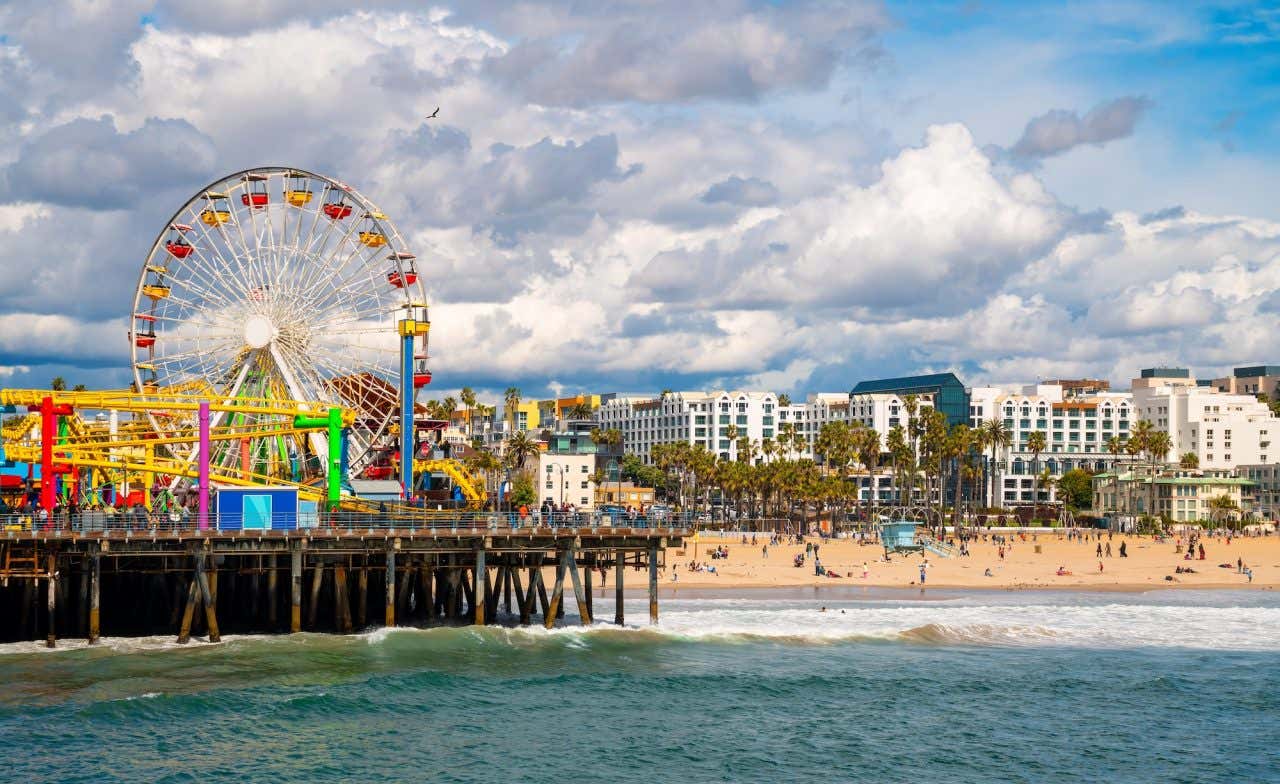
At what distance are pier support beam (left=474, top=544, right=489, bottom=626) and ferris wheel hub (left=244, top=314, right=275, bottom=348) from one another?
22.4 meters

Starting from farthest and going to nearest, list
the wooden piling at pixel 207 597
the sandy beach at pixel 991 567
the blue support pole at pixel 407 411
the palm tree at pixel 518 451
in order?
the palm tree at pixel 518 451
the sandy beach at pixel 991 567
the blue support pole at pixel 407 411
the wooden piling at pixel 207 597

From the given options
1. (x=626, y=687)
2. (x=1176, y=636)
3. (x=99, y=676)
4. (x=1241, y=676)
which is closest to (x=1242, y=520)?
(x=1176, y=636)

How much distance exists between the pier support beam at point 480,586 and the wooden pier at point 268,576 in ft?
0.15

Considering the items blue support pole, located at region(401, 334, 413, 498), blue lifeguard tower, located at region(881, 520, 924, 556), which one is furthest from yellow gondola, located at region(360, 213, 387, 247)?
blue lifeguard tower, located at region(881, 520, 924, 556)

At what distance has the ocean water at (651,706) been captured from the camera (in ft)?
103

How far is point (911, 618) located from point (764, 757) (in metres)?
24.6

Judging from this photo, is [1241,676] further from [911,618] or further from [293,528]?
[293,528]

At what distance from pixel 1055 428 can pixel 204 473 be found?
15883cm

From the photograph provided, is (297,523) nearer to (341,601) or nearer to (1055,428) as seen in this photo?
(341,601)

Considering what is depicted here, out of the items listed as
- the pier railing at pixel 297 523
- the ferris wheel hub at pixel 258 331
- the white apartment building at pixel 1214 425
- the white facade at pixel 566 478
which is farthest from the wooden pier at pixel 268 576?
the white apartment building at pixel 1214 425

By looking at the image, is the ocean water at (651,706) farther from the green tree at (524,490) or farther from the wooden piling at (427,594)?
the green tree at (524,490)

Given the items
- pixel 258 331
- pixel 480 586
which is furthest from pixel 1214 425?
pixel 480 586

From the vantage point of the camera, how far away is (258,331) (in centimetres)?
6469

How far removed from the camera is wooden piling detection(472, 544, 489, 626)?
44.8 metres
